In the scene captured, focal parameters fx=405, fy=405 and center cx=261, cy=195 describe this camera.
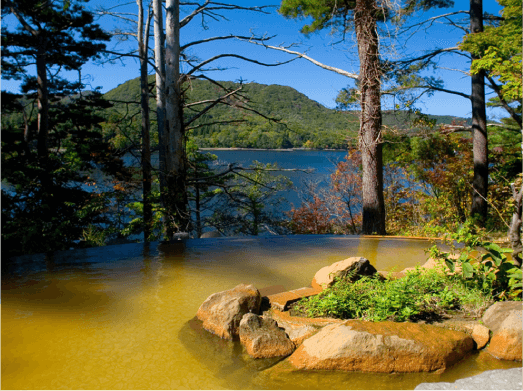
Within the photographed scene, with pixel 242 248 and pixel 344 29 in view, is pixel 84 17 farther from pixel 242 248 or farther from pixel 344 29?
pixel 242 248

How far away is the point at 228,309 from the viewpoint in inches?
115

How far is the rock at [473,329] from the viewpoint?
2703 mm

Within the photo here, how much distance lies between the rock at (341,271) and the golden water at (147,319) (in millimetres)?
387

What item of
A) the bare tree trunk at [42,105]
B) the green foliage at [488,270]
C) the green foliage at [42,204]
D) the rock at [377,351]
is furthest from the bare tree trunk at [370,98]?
the bare tree trunk at [42,105]

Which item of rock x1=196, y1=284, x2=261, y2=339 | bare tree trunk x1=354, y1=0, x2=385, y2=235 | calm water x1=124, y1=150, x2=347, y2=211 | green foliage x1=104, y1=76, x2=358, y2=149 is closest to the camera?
rock x1=196, y1=284, x2=261, y2=339

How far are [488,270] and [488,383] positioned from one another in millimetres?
1461

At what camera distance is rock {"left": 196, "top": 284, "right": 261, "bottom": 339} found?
9.39ft

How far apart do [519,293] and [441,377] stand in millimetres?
1306

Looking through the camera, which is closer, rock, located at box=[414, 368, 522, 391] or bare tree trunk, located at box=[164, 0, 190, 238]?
rock, located at box=[414, 368, 522, 391]

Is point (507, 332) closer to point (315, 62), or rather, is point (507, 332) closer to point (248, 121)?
point (315, 62)

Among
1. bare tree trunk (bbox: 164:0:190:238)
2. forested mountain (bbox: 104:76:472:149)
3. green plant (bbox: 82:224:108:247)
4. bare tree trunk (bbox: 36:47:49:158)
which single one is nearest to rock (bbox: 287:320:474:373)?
bare tree trunk (bbox: 164:0:190:238)

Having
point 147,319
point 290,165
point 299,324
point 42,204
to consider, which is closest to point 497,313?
point 299,324

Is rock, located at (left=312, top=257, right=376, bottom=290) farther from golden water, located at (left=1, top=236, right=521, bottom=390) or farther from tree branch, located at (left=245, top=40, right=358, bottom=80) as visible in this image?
tree branch, located at (left=245, top=40, right=358, bottom=80)

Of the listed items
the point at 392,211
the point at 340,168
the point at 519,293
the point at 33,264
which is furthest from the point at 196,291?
the point at 340,168
